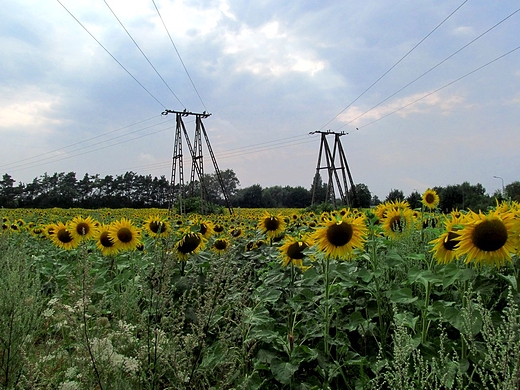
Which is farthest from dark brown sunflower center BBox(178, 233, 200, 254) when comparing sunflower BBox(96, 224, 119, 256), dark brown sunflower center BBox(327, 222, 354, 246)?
dark brown sunflower center BBox(327, 222, 354, 246)

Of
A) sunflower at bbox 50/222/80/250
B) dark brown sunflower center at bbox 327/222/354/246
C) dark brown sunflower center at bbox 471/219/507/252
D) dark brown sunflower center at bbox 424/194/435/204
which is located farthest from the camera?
dark brown sunflower center at bbox 424/194/435/204

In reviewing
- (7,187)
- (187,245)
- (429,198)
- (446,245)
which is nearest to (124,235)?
(187,245)

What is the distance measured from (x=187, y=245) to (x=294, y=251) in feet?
2.99

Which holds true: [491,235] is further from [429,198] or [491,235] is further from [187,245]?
[429,198]

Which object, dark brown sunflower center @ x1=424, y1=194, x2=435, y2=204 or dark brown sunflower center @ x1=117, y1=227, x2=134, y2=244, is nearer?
dark brown sunflower center @ x1=117, y1=227, x2=134, y2=244

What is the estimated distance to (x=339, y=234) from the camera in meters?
2.42

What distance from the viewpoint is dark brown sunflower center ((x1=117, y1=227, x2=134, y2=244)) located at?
3589 mm

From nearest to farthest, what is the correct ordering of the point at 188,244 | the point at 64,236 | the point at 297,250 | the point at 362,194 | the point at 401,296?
the point at 401,296, the point at 297,250, the point at 188,244, the point at 64,236, the point at 362,194

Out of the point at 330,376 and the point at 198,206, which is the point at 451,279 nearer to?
the point at 330,376

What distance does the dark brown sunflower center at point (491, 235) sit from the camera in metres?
1.78

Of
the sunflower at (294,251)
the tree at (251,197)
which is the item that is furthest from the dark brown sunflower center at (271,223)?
the tree at (251,197)

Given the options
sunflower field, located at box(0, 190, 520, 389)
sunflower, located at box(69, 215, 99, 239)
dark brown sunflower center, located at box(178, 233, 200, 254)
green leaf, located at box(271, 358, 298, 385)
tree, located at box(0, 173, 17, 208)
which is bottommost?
green leaf, located at box(271, 358, 298, 385)

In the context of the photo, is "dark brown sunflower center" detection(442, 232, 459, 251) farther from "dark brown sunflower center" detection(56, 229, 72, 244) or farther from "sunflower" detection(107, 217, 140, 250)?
"dark brown sunflower center" detection(56, 229, 72, 244)

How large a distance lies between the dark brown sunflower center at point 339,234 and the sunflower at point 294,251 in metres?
0.30
